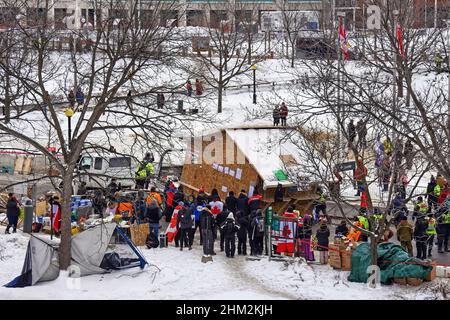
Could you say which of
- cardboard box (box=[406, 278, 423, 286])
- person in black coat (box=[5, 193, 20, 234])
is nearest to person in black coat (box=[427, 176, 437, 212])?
cardboard box (box=[406, 278, 423, 286])

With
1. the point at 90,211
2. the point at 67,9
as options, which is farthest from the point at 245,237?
the point at 67,9

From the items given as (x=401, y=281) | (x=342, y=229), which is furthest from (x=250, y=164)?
(x=401, y=281)

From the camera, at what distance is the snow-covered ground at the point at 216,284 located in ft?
62.1

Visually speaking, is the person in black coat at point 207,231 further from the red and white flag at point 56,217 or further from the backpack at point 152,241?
the red and white flag at point 56,217

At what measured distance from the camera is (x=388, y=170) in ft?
67.2

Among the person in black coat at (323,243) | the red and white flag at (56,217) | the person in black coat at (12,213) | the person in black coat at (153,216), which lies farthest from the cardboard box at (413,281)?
the person in black coat at (12,213)

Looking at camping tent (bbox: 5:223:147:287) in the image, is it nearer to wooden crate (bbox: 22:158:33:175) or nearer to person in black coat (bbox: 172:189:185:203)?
person in black coat (bbox: 172:189:185:203)

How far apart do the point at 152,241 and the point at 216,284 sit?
363 centimetres

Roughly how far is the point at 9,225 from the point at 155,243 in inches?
177

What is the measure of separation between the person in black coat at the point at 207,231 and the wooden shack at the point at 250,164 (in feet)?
14.2

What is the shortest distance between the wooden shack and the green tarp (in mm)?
6007

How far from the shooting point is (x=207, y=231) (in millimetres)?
21844

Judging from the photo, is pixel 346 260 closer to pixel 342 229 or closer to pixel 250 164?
pixel 342 229
